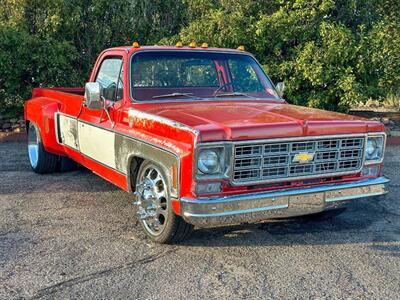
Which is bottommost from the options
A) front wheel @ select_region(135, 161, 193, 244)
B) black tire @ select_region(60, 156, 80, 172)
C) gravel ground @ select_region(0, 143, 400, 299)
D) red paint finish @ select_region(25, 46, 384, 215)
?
black tire @ select_region(60, 156, 80, 172)

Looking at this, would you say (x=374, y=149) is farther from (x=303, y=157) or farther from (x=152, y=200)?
(x=152, y=200)

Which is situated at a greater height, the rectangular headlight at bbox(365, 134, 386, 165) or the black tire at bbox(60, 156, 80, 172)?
the rectangular headlight at bbox(365, 134, 386, 165)

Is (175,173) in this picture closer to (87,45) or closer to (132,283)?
(132,283)

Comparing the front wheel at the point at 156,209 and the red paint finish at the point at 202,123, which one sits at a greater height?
the red paint finish at the point at 202,123

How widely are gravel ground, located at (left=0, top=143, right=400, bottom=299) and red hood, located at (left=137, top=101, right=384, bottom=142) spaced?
106 centimetres

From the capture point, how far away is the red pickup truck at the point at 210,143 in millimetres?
3799

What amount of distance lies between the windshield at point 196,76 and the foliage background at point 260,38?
4314mm

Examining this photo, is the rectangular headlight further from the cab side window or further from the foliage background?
the foliage background

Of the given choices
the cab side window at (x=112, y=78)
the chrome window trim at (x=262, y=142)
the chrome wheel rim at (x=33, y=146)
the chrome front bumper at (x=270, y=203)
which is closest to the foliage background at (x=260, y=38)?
the chrome wheel rim at (x=33, y=146)

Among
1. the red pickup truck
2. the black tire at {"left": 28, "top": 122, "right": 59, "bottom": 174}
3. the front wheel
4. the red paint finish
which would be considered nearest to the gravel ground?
the front wheel

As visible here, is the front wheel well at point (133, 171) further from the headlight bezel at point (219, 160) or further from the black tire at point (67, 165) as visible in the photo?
the black tire at point (67, 165)

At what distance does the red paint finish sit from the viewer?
3.78 metres

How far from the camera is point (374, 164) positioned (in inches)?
181

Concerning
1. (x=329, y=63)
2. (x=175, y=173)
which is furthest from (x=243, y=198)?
Answer: (x=329, y=63)
